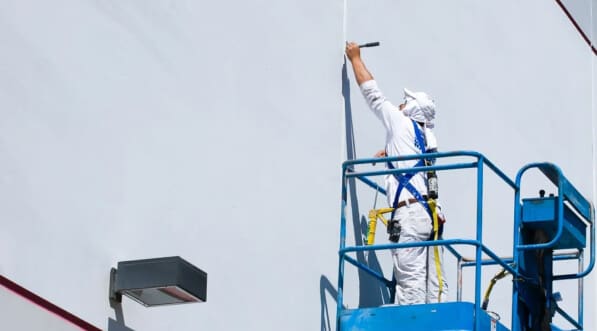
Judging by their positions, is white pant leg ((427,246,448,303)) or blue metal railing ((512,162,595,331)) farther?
white pant leg ((427,246,448,303))

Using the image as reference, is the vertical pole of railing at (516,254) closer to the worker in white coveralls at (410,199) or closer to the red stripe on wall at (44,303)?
the worker in white coveralls at (410,199)

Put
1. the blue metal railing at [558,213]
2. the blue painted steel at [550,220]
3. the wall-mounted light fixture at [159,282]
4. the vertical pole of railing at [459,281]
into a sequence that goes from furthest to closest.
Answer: the vertical pole of railing at [459,281] → the blue painted steel at [550,220] → the blue metal railing at [558,213] → the wall-mounted light fixture at [159,282]

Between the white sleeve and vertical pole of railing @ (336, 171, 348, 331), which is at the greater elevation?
Result: the white sleeve

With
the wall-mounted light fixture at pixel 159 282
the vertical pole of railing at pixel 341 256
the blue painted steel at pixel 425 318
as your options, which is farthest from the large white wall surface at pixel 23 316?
the vertical pole of railing at pixel 341 256

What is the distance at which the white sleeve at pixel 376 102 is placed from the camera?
33.8 feet

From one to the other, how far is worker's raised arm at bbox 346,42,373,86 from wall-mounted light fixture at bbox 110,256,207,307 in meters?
3.35

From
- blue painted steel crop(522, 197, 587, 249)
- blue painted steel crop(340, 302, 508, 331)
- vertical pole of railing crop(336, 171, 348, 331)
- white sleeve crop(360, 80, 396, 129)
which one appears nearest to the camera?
blue painted steel crop(340, 302, 508, 331)

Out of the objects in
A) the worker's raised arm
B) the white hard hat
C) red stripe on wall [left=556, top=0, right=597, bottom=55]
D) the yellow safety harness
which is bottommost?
the yellow safety harness

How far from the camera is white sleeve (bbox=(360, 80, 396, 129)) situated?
1029cm

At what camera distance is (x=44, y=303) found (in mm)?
7062

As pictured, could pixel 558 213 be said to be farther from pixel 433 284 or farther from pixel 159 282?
pixel 159 282

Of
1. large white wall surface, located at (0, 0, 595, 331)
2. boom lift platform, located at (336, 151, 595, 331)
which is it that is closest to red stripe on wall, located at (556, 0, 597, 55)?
large white wall surface, located at (0, 0, 595, 331)

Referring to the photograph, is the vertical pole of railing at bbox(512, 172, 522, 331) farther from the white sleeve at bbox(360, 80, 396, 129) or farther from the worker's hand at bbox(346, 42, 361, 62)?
the worker's hand at bbox(346, 42, 361, 62)

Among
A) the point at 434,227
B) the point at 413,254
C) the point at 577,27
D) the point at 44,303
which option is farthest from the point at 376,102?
the point at 577,27
